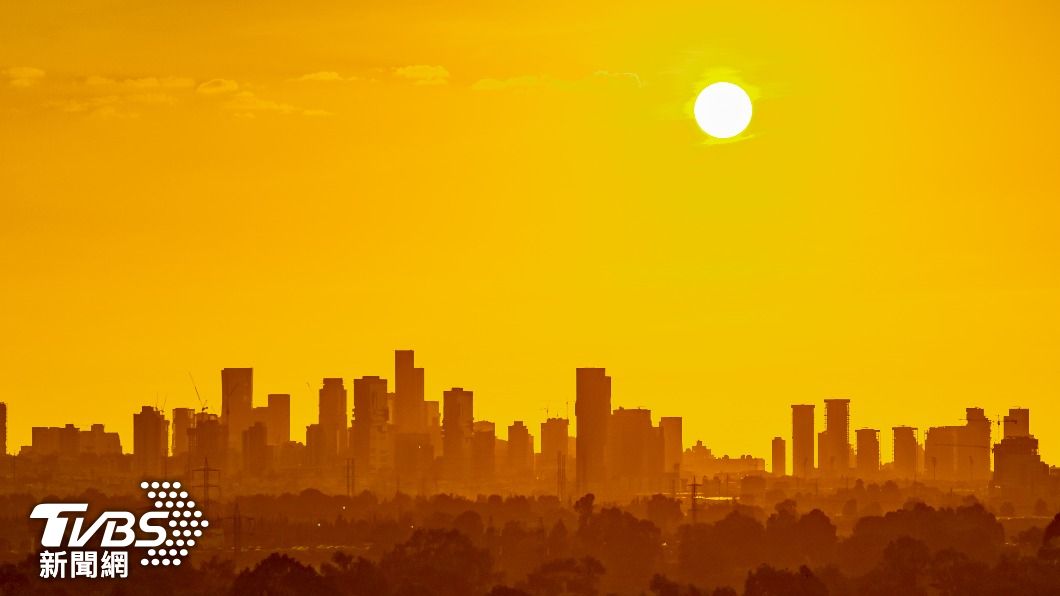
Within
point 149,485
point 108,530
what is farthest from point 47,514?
point 149,485

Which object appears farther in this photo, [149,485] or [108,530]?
[149,485]

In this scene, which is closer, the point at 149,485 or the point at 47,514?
the point at 47,514

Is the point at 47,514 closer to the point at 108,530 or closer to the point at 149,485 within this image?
the point at 108,530
